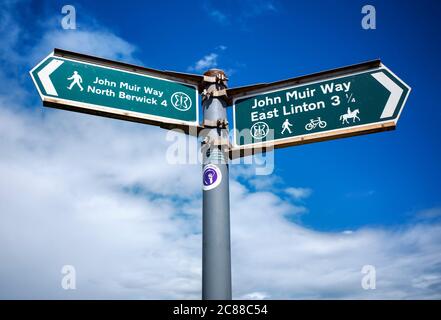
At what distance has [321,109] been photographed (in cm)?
417

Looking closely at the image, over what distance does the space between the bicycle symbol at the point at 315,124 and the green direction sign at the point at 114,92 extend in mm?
1176

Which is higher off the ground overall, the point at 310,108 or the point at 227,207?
the point at 310,108

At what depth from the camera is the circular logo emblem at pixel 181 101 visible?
14.2ft

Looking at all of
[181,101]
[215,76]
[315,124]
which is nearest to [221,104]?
[215,76]

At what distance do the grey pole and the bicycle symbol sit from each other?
2.81 ft

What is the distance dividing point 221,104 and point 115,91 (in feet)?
3.73

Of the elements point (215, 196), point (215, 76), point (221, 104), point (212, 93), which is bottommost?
point (215, 196)

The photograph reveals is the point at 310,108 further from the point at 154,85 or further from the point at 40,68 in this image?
the point at 40,68

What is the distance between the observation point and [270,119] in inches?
169

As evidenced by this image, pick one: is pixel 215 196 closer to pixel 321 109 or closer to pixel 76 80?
pixel 321 109

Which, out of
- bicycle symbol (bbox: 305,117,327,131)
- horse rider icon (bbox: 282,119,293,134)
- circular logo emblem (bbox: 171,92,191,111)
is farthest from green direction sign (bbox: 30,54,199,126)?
bicycle symbol (bbox: 305,117,327,131)
